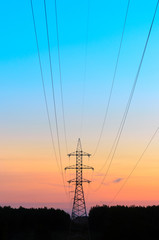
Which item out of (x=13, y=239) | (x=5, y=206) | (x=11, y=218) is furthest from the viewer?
(x=5, y=206)

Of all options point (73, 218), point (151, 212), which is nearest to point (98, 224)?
point (151, 212)

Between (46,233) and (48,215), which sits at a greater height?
(48,215)

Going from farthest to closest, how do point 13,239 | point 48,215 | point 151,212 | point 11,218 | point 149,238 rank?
point 48,215 < point 11,218 < point 151,212 < point 13,239 < point 149,238

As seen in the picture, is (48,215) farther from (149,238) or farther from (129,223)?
(149,238)

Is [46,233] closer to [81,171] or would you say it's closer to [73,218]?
[73,218]

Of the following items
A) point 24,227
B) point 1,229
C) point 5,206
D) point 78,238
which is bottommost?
point 78,238

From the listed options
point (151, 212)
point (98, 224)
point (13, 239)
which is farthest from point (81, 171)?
point (98, 224)

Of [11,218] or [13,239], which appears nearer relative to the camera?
[13,239]
